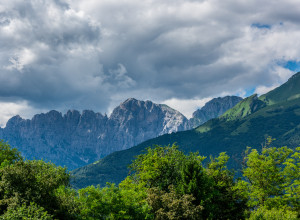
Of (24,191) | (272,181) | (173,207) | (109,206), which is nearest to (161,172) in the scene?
(173,207)

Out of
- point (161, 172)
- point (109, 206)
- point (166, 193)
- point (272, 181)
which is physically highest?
point (161, 172)

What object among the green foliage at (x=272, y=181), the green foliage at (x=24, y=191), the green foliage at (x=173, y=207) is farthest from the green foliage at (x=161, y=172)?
the green foliage at (x=24, y=191)

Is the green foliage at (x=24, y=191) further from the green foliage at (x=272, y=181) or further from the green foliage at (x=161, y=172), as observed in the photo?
the green foliage at (x=272, y=181)

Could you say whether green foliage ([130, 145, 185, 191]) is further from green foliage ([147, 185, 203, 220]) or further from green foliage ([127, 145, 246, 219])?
green foliage ([147, 185, 203, 220])

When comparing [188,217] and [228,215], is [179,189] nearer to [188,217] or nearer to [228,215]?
[188,217]

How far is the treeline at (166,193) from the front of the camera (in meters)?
46.2

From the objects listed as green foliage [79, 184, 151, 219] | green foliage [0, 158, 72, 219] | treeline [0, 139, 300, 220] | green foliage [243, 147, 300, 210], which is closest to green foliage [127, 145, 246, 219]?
treeline [0, 139, 300, 220]

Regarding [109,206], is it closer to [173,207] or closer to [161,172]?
[173,207]

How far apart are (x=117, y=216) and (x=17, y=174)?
55.3 ft

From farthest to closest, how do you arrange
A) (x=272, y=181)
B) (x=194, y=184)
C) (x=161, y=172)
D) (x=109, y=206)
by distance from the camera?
(x=161, y=172)
(x=272, y=181)
(x=194, y=184)
(x=109, y=206)

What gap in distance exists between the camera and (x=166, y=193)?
5709cm

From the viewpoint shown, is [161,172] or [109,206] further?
[161,172]

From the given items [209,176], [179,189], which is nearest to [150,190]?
[179,189]

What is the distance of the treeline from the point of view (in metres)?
46.2
